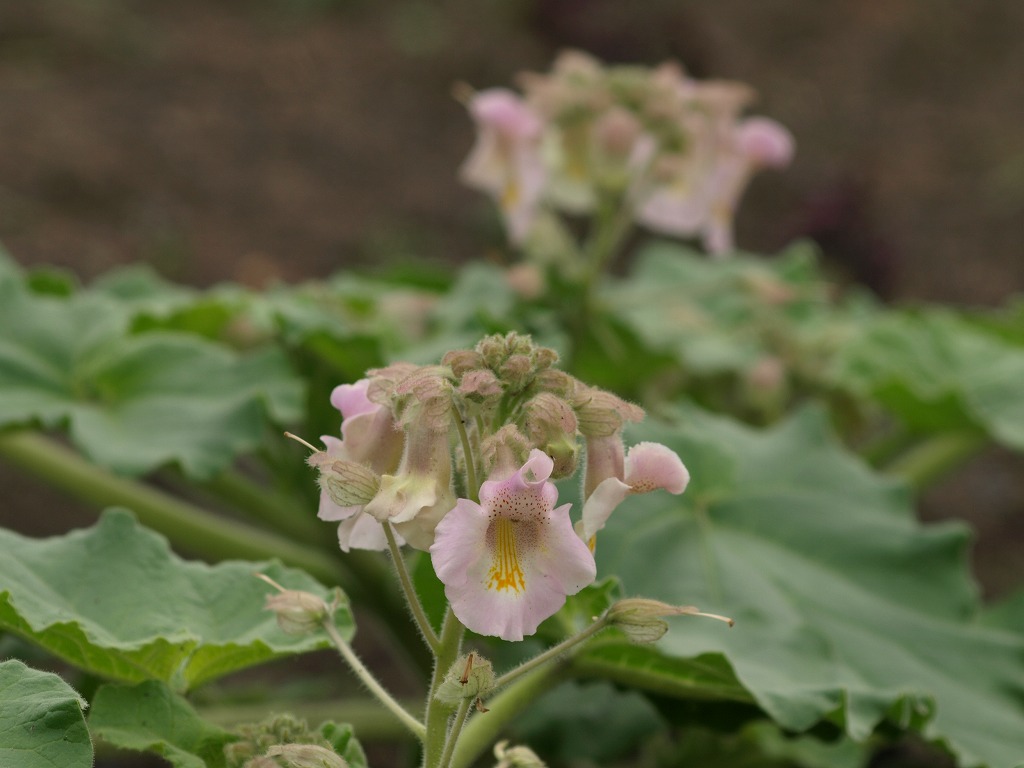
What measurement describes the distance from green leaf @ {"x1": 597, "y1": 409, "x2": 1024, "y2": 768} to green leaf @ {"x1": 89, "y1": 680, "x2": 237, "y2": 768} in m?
0.62

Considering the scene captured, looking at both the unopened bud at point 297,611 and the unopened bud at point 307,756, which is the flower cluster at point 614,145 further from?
the unopened bud at point 307,756

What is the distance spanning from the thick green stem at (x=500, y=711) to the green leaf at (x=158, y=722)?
0.82 feet

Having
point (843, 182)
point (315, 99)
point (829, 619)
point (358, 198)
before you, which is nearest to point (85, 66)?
point (315, 99)

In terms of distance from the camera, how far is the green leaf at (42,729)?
1.17m

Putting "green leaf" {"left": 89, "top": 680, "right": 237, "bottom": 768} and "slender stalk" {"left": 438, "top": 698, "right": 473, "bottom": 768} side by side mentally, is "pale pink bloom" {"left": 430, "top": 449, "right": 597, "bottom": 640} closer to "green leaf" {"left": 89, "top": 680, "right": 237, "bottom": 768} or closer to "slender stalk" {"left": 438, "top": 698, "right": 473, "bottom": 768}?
"slender stalk" {"left": 438, "top": 698, "right": 473, "bottom": 768}

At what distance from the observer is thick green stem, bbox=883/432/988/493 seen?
2711 millimetres

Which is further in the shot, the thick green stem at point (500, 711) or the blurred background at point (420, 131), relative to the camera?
the blurred background at point (420, 131)

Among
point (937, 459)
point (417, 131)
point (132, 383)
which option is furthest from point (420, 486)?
point (417, 131)

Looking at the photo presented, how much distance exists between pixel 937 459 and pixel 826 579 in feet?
2.91

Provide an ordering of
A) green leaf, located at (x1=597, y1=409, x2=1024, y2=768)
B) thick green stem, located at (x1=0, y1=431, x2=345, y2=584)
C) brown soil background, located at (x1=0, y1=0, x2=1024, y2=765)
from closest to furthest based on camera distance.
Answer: green leaf, located at (x1=597, y1=409, x2=1024, y2=768), thick green stem, located at (x1=0, y1=431, x2=345, y2=584), brown soil background, located at (x1=0, y1=0, x2=1024, y2=765)

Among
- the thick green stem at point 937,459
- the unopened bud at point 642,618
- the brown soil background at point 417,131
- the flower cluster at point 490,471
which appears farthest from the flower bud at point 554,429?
the brown soil background at point 417,131

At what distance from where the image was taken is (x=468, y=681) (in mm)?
1125

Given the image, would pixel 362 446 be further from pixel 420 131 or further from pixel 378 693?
pixel 420 131

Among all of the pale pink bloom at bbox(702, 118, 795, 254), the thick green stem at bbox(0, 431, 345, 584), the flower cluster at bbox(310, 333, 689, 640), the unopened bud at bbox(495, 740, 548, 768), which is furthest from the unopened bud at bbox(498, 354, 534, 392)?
the pale pink bloom at bbox(702, 118, 795, 254)
